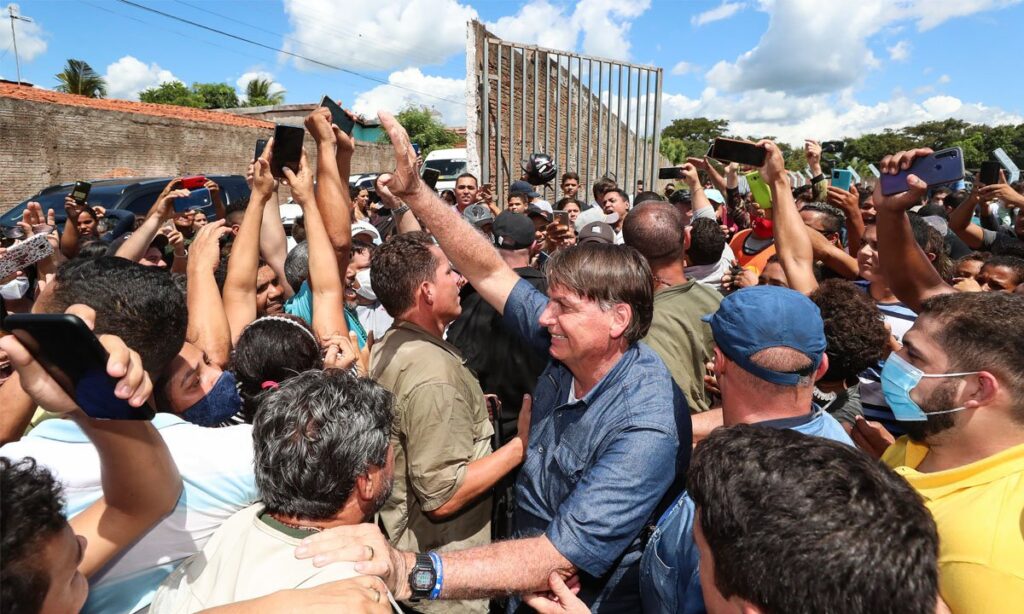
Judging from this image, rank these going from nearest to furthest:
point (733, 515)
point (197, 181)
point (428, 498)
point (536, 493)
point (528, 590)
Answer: point (733, 515)
point (528, 590)
point (536, 493)
point (428, 498)
point (197, 181)

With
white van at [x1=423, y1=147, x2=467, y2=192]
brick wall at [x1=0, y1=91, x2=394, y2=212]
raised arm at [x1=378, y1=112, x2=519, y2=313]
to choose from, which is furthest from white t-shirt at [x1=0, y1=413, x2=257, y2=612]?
white van at [x1=423, y1=147, x2=467, y2=192]

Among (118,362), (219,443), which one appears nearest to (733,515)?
(118,362)

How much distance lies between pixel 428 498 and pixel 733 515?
1.46 metres

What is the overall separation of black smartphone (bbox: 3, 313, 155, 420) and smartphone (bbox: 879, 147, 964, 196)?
2.96 meters

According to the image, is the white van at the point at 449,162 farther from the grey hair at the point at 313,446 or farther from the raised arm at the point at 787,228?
the grey hair at the point at 313,446

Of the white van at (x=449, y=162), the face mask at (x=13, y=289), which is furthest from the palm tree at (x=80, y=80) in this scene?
the face mask at (x=13, y=289)

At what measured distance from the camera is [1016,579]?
1247mm

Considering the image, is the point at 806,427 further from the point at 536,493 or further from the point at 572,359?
the point at 536,493

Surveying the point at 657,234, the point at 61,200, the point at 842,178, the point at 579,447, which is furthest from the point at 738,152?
the point at 61,200

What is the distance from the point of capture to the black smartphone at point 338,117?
3389mm

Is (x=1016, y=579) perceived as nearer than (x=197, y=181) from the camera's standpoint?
Yes

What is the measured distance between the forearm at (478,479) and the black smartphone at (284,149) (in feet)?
5.77

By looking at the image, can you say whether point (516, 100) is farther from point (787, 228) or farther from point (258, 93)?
point (258, 93)

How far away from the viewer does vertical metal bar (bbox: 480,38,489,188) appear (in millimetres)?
7647
